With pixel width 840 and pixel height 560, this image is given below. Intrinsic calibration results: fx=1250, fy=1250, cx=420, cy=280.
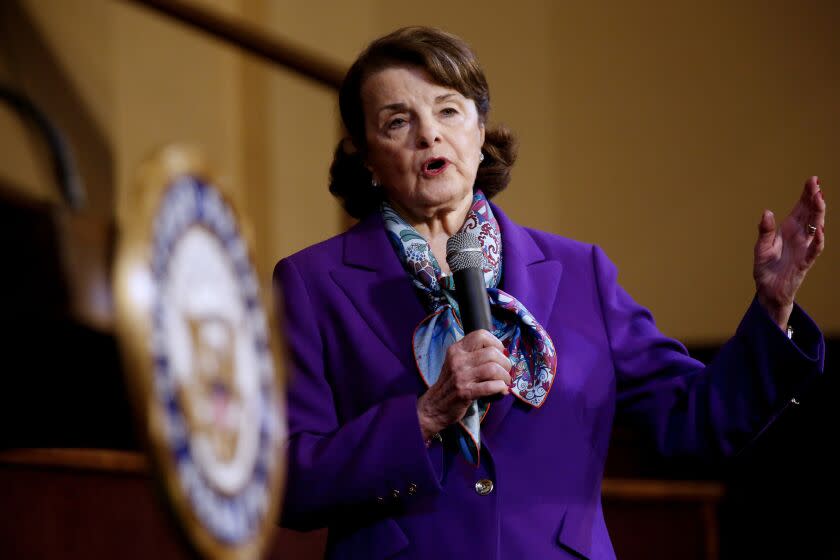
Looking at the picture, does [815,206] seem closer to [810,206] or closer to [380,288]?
[810,206]

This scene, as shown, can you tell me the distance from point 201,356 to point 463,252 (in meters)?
0.70

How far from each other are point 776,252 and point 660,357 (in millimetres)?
262

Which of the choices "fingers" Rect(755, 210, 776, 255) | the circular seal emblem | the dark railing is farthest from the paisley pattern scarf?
the dark railing

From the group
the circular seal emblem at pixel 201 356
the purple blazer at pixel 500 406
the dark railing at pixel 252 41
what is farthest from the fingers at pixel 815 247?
the dark railing at pixel 252 41

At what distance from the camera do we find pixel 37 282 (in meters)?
2.49

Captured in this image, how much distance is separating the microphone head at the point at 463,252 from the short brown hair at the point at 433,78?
0.89 feet

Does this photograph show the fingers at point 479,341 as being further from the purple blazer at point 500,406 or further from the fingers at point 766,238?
the fingers at point 766,238

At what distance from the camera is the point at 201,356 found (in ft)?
3.69

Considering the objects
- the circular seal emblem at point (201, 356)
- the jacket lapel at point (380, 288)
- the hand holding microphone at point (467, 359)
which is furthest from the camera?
Answer: the jacket lapel at point (380, 288)

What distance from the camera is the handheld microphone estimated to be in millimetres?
1653

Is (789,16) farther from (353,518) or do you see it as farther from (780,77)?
(353,518)

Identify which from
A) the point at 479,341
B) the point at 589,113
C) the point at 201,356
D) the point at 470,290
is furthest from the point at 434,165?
the point at 589,113

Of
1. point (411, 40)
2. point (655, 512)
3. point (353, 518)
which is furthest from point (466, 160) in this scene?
point (655, 512)

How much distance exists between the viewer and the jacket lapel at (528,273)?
1.90 metres
